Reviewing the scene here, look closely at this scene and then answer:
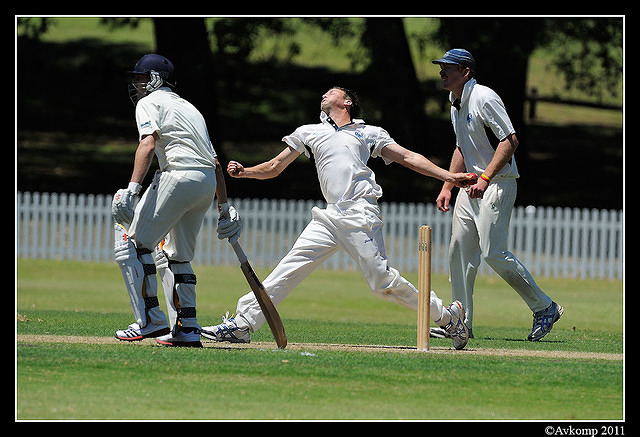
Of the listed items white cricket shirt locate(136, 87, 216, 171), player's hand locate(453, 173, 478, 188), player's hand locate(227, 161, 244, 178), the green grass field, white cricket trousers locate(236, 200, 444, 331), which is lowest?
the green grass field

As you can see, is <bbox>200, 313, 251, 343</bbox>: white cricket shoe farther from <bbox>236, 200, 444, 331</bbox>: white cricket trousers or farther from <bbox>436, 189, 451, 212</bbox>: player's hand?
<bbox>436, 189, 451, 212</bbox>: player's hand

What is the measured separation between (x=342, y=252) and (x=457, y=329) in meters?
12.5

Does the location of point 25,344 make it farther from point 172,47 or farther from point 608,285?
point 172,47

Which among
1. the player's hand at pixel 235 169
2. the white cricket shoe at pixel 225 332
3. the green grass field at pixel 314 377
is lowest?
the green grass field at pixel 314 377

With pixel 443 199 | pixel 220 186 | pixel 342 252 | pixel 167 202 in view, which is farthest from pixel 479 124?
pixel 342 252

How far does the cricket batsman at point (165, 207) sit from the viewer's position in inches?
342

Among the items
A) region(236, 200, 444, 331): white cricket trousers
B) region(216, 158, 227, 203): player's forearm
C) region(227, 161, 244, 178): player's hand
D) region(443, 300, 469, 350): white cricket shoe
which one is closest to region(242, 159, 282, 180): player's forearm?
region(227, 161, 244, 178): player's hand

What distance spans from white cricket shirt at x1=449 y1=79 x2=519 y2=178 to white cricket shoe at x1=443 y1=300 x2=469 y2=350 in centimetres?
134

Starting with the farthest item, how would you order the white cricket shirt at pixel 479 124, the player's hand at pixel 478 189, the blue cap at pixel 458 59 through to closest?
the blue cap at pixel 458 59
the white cricket shirt at pixel 479 124
the player's hand at pixel 478 189

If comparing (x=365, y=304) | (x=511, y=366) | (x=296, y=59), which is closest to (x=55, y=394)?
(x=511, y=366)

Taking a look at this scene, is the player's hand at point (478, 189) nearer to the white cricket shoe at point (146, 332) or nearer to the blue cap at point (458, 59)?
the blue cap at point (458, 59)

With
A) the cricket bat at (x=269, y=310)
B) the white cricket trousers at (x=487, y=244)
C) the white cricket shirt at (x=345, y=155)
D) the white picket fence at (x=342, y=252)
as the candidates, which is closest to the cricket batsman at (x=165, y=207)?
the cricket bat at (x=269, y=310)

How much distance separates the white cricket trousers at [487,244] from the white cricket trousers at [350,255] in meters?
1.12

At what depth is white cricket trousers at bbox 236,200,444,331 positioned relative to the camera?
902 centimetres
